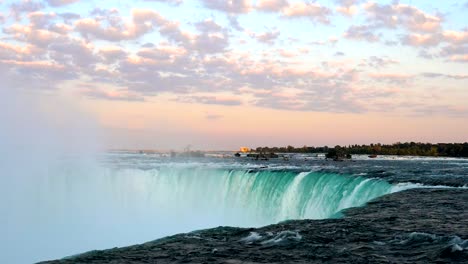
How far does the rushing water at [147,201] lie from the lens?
114 feet

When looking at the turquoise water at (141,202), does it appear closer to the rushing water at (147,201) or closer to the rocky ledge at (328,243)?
the rushing water at (147,201)

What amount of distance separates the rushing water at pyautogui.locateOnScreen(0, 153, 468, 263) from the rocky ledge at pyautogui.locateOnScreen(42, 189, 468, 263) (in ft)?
34.2

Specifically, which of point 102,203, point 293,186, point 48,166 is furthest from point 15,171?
point 293,186

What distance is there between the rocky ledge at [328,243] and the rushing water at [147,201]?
10.4 meters

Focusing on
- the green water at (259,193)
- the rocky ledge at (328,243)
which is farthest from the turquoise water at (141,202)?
the rocky ledge at (328,243)

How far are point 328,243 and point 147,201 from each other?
38.8 metres

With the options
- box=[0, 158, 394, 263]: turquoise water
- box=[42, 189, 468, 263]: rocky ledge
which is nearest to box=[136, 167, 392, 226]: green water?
box=[0, 158, 394, 263]: turquoise water

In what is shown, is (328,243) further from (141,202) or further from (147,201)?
(147,201)

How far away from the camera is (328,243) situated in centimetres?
1534

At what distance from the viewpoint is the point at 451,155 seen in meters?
151

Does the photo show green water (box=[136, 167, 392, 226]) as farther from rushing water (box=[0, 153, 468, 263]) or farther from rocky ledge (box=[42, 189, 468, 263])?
Answer: rocky ledge (box=[42, 189, 468, 263])

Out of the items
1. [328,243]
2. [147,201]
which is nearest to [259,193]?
[147,201]

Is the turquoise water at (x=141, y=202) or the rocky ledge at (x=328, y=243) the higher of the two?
the rocky ledge at (x=328, y=243)

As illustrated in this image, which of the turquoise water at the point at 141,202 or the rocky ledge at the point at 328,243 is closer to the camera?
the rocky ledge at the point at 328,243
